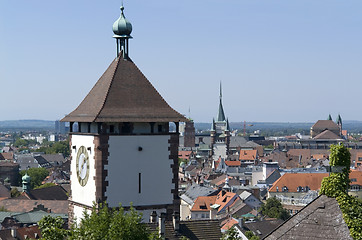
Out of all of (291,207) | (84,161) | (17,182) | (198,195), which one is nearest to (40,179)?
(17,182)

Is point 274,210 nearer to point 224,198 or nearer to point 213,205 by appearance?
point 224,198

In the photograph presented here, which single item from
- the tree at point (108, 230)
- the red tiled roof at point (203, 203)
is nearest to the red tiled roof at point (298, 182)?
the red tiled roof at point (203, 203)

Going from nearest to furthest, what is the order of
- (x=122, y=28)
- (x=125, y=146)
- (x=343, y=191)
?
(x=343, y=191)
(x=125, y=146)
(x=122, y=28)

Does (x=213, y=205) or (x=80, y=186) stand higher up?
(x=80, y=186)

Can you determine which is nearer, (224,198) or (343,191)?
(343,191)

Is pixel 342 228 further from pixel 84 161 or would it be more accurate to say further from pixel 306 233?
pixel 84 161

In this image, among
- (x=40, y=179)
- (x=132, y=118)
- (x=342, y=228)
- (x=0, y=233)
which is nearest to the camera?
(x=342, y=228)

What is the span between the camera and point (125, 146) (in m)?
23.6

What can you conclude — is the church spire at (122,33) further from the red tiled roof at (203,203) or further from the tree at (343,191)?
the red tiled roof at (203,203)

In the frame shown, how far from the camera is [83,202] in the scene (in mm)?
24125

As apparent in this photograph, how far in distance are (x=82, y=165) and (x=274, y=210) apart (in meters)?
76.5

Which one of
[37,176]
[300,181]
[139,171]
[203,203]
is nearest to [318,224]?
[139,171]

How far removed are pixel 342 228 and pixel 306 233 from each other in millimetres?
668

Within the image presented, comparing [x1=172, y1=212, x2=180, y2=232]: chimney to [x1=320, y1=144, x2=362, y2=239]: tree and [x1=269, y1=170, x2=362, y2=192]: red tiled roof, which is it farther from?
[x1=269, y1=170, x2=362, y2=192]: red tiled roof
